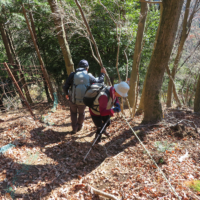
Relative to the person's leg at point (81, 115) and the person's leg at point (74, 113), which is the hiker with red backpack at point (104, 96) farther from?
the person's leg at point (74, 113)

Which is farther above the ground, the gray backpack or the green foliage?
the green foliage

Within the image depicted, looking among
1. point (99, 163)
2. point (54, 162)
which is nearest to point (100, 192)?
point (99, 163)

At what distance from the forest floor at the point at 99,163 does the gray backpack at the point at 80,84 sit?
4.86ft

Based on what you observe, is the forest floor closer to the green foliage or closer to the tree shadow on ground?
the tree shadow on ground

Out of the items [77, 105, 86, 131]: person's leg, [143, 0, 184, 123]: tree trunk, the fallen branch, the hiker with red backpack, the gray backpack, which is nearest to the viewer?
the fallen branch

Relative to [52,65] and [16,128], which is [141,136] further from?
[52,65]

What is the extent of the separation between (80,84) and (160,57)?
252 cm

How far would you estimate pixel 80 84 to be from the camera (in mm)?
4195

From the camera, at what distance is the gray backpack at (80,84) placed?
4164 mm

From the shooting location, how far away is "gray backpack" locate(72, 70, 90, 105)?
4164mm

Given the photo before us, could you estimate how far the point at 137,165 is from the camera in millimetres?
3428

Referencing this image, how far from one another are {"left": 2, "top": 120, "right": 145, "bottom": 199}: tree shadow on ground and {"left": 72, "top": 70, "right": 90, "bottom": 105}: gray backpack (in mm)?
1460

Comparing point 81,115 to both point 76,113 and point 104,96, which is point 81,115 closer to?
point 76,113

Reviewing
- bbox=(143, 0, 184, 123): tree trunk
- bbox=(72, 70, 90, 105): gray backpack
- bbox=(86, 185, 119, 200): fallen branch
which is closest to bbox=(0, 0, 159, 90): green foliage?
bbox=(143, 0, 184, 123): tree trunk
